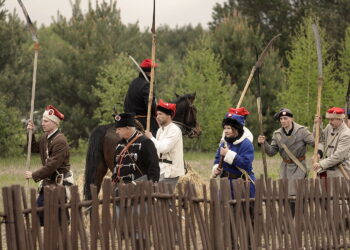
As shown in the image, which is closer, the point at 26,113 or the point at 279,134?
the point at 279,134

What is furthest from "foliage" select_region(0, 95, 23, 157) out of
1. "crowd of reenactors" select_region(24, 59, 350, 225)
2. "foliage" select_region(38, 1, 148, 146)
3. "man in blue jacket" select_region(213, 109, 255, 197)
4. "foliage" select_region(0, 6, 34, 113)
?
"man in blue jacket" select_region(213, 109, 255, 197)

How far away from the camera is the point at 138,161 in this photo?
7.58m

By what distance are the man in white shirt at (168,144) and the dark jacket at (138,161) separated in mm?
1020

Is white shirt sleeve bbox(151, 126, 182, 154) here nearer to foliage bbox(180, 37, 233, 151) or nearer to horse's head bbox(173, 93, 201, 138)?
horse's head bbox(173, 93, 201, 138)

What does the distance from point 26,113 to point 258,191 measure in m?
23.8

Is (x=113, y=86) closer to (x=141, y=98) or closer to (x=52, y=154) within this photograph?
(x=141, y=98)

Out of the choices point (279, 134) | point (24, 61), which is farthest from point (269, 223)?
point (24, 61)

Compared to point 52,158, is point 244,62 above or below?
above

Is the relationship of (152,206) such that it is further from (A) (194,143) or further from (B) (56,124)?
(A) (194,143)

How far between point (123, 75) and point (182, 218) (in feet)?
67.8

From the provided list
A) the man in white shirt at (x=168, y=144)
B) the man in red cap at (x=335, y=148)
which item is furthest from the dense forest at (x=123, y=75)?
the man in white shirt at (x=168, y=144)

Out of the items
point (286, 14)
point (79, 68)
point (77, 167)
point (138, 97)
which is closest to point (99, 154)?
point (138, 97)

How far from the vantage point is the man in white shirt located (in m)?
8.73

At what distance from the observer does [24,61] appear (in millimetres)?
27859
